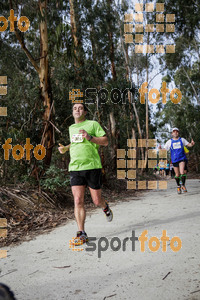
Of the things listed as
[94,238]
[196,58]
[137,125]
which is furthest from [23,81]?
[196,58]

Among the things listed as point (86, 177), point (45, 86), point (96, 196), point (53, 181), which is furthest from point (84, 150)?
point (45, 86)

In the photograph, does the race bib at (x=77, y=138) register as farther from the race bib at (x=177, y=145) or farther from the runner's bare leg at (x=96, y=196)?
the race bib at (x=177, y=145)

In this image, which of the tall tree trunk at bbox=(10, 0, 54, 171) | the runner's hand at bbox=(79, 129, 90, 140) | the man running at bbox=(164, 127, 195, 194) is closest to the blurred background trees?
the tall tree trunk at bbox=(10, 0, 54, 171)

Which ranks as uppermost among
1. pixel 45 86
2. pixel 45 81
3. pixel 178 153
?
pixel 45 81

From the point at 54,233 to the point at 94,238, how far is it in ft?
2.70

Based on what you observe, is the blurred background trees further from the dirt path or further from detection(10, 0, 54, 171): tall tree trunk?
the dirt path

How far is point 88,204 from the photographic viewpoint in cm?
755

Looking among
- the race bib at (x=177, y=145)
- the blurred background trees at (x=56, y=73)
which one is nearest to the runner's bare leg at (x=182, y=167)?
the race bib at (x=177, y=145)

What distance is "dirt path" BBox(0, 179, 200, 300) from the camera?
2.50m

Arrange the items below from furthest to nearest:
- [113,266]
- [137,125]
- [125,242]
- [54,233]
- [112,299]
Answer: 1. [137,125]
2. [54,233]
3. [125,242]
4. [113,266]
5. [112,299]

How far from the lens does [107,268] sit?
3.03 m

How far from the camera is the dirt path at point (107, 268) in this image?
250 centimetres

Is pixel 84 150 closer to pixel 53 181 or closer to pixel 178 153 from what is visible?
pixel 53 181

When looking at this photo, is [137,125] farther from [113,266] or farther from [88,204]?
[113,266]
